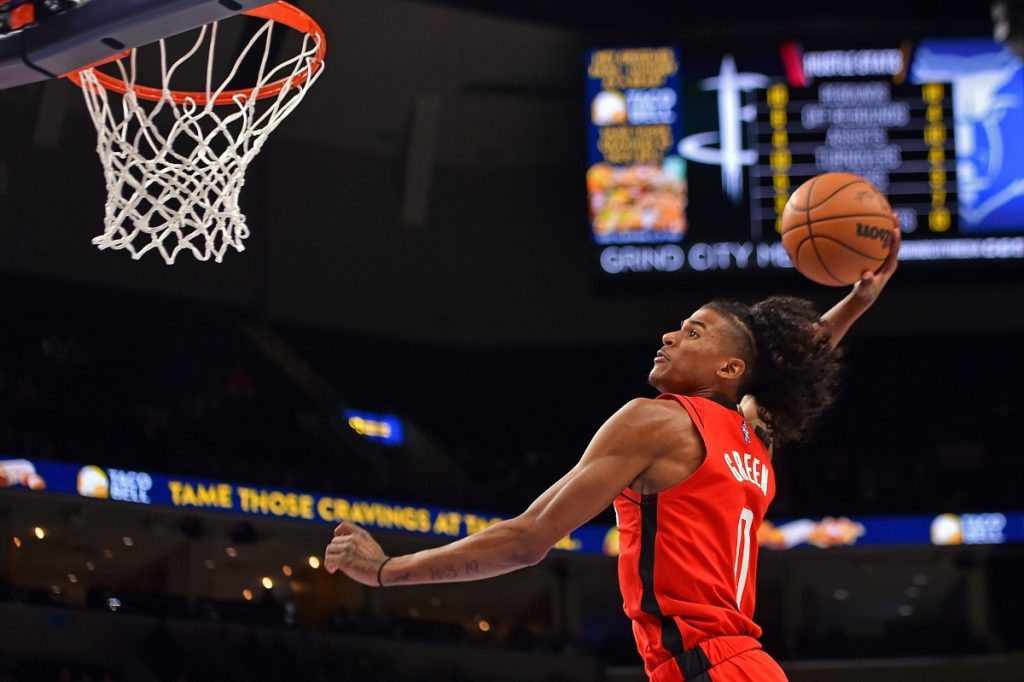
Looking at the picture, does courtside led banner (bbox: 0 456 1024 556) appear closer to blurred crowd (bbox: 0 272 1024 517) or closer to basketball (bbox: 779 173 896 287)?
blurred crowd (bbox: 0 272 1024 517)

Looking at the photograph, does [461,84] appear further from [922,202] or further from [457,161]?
[922,202]

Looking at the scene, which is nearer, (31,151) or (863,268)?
(863,268)

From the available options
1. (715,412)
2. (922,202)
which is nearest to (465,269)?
(922,202)

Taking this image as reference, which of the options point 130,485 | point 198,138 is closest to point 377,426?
point 130,485

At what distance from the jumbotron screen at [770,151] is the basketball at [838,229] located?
7287 millimetres

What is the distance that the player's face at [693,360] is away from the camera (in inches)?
129

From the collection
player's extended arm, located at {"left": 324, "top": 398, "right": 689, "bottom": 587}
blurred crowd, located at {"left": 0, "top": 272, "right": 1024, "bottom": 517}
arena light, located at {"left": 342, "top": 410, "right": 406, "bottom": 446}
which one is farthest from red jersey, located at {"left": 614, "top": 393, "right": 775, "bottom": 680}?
arena light, located at {"left": 342, "top": 410, "right": 406, "bottom": 446}

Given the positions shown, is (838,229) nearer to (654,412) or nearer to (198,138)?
(654,412)

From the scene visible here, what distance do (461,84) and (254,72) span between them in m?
8.78

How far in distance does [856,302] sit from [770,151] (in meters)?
8.49

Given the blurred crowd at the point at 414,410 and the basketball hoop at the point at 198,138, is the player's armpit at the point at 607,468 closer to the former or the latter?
the basketball hoop at the point at 198,138

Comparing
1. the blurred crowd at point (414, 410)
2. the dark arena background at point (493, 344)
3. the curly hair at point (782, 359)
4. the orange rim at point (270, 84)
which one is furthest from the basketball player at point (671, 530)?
the blurred crowd at point (414, 410)

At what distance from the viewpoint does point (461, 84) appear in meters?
13.8

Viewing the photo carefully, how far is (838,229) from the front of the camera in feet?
14.5
